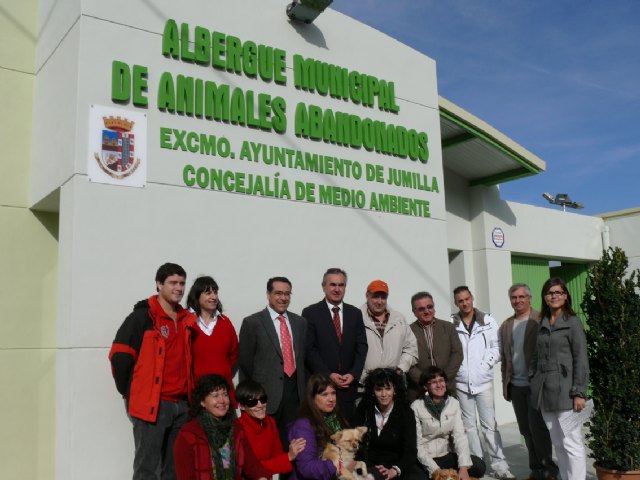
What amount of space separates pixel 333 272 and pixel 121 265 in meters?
1.86

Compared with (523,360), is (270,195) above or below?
above

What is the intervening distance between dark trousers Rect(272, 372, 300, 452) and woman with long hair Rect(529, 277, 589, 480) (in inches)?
86.6

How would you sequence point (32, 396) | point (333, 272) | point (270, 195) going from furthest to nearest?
point (270, 195)
point (32, 396)
point (333, 272)

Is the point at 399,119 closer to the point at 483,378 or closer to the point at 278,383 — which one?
the point at 483,378

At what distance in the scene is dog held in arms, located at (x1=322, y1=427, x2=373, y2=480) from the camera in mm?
4430

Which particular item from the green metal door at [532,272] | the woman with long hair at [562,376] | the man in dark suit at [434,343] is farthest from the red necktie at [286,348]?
the green metal door at [532,272]

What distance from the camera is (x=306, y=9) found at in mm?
6895

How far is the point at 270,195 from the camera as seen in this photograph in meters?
6.46

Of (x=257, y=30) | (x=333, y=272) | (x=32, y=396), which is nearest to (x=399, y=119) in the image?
(x=257, y=30)

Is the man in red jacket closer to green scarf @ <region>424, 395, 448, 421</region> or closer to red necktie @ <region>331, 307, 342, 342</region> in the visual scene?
red necktie @ <region>331, 307, 342, 342</region>

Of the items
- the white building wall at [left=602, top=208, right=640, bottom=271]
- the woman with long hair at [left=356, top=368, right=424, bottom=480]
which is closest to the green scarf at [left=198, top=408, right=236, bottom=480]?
the woman with long hair at [left=356, top=368, right=424, bottom=480]

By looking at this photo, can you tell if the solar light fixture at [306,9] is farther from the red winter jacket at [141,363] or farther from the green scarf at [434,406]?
the green scarf at [434,406]

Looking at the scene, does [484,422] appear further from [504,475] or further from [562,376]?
[562,376]

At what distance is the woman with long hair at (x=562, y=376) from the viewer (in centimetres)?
534
